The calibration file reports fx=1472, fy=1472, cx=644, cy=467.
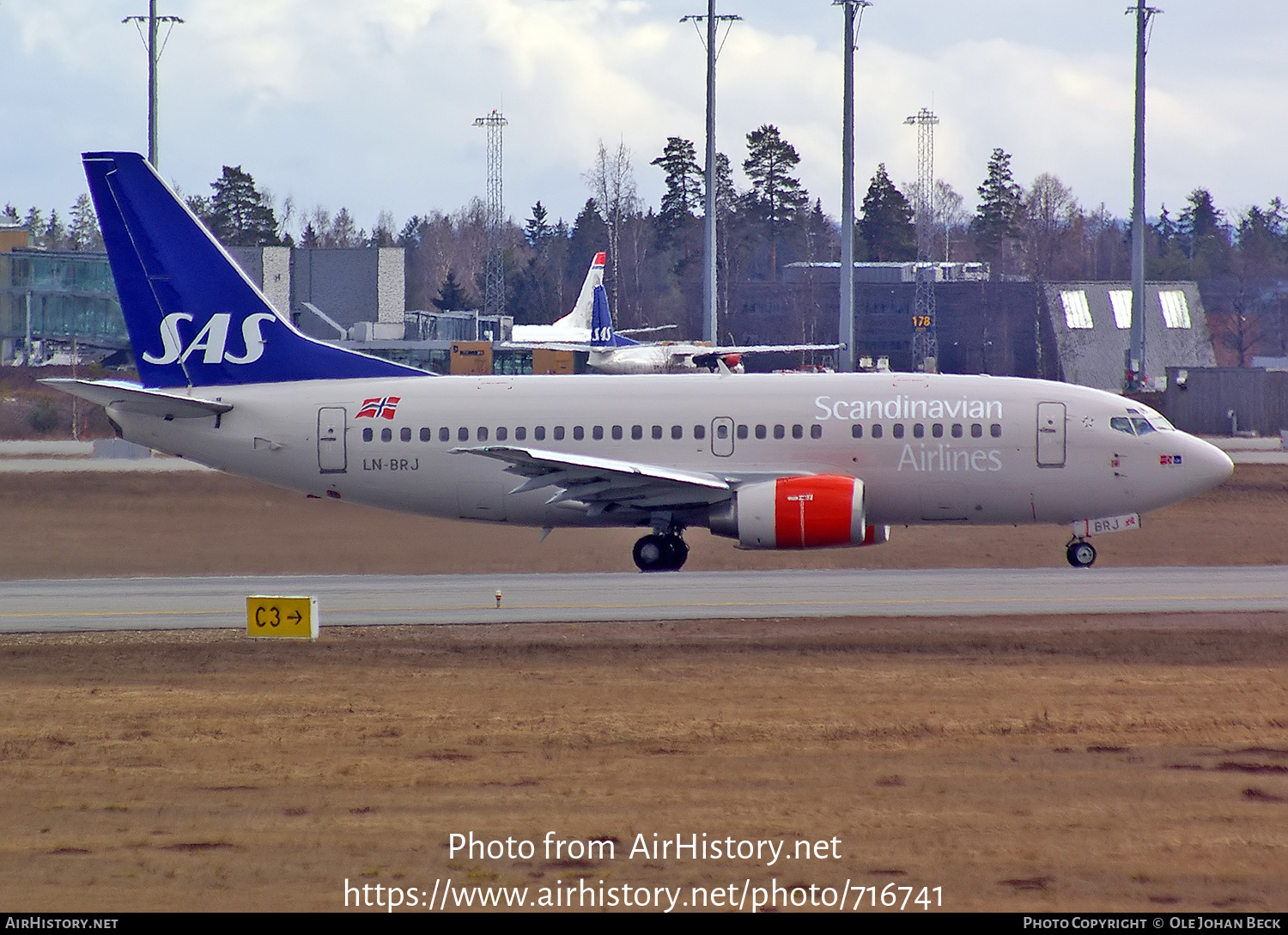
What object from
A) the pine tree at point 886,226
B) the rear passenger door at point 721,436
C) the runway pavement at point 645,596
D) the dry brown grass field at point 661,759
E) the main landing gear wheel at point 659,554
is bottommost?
the dry brown grass field at point 661,759

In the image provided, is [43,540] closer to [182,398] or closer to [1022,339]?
[182,398]

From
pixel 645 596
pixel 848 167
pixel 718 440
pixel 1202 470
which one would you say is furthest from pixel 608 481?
pixel 848 167

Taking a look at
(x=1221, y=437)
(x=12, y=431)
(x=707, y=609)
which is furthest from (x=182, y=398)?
(x=1221, y=437)

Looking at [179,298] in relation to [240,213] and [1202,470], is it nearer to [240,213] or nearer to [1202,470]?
[1202,470]

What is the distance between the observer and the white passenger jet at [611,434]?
29.3m

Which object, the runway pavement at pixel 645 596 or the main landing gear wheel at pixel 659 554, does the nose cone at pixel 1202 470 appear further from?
the main landing gear wheel at pixel 659 554

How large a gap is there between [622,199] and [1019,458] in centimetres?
12041

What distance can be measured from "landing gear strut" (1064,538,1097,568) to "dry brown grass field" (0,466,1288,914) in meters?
6.45

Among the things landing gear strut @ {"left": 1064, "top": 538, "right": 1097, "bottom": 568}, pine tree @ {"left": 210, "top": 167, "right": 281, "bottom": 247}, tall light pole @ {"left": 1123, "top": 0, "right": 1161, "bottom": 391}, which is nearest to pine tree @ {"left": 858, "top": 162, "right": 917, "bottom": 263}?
pine tree @ {"left": 210, "top": 167, "right": 281, "bottom": 247}

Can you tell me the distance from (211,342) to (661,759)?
62.3 feet

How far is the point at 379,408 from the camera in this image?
101ft

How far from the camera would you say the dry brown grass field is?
1230cm

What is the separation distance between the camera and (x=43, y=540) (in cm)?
3616

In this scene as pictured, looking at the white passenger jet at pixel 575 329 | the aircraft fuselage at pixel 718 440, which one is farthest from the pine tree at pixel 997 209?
the aircraft fuselage at pixel 718 440
